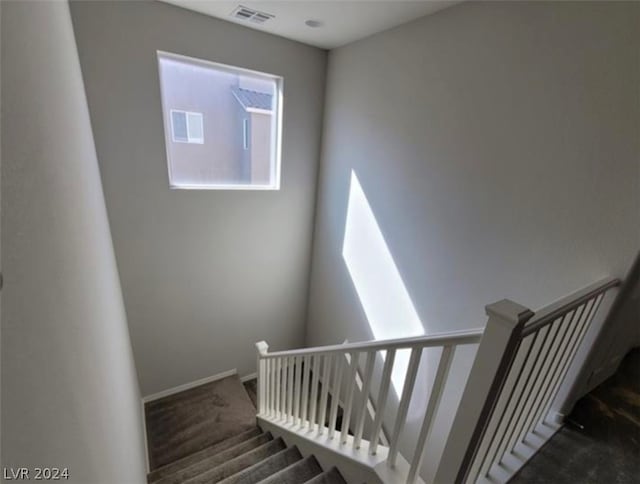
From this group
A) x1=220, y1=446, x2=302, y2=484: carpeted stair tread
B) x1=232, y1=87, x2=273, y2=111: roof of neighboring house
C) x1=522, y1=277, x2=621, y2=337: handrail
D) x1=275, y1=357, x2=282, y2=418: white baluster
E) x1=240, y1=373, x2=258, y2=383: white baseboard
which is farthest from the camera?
x1=240, y1=373, x2=258, y2=383: white baseboard

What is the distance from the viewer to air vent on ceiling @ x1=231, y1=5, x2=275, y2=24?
2.33 m

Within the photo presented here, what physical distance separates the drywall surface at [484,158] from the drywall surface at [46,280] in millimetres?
2079

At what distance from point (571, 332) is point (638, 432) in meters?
0.92

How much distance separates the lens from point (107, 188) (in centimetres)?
256

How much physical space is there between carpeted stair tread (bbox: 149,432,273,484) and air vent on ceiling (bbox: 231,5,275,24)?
365cm

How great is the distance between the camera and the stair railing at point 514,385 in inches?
37.2

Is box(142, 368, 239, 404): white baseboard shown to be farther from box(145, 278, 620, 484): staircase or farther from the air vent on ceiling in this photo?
the air vent on ceiling

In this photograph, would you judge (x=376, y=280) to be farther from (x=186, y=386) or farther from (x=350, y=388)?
(x=186, y=386)

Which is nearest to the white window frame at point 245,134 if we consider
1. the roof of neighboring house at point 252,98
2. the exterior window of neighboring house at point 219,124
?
the exterior window of neighboring house at point 219,124

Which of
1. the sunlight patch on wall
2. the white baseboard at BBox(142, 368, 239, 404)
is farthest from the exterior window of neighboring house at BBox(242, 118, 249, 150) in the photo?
the white baseboard at BBox(142, 368, 239, 404)

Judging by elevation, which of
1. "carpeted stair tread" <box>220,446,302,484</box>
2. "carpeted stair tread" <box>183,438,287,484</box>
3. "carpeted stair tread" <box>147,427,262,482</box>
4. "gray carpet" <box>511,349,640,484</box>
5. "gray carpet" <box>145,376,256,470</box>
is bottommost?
"gray carpet" <box>145,376,256,470</box>

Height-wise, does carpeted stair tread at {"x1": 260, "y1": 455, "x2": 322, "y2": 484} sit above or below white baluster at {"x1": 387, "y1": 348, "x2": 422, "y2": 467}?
below

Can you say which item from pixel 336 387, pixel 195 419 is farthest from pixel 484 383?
pixel 195 419

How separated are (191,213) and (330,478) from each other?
253 cm
